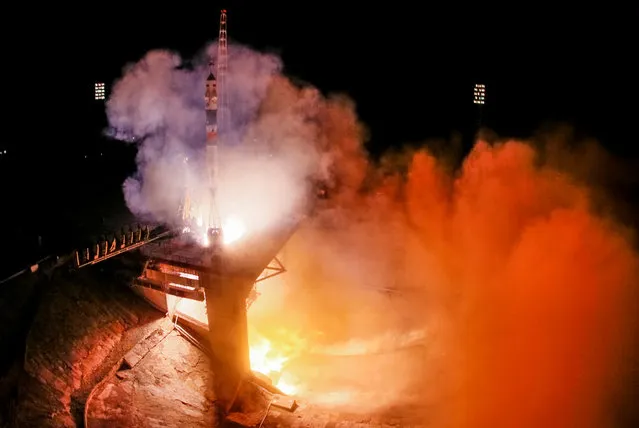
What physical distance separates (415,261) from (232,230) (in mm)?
9079

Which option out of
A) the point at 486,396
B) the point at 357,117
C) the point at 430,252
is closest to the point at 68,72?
the point at 357,117

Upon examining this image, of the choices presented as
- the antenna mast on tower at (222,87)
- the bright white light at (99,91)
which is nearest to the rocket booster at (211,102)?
the antenna mast on tower at (222,87)

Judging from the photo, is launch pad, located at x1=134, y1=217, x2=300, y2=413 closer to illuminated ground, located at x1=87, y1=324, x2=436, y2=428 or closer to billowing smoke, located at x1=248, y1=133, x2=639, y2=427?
illuminated ground, located at x1=87, y1=324, x2=436, y2=428

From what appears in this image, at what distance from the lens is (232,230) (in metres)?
19.4

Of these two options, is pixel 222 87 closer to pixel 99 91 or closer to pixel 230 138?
pixel 230 138

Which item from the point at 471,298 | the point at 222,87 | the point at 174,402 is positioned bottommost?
the point at 174,402

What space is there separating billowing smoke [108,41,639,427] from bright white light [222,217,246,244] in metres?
0.97

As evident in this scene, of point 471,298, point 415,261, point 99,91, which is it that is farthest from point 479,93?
point 99,91

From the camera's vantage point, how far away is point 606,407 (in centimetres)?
1543

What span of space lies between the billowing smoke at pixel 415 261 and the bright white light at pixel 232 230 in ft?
3.18

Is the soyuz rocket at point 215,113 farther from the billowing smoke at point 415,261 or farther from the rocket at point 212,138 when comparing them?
the billowing smoke at point 415,261

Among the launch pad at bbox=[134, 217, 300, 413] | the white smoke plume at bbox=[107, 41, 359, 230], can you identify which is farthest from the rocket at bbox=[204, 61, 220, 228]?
the launch pad at bbox=[134, 217, 300, 413]

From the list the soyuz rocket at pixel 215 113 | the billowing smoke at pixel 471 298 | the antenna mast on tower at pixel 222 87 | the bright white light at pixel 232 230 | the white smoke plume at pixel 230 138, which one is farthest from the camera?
the white smoke plume at pixel 230 138

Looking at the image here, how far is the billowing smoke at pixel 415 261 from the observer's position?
54.5ft
